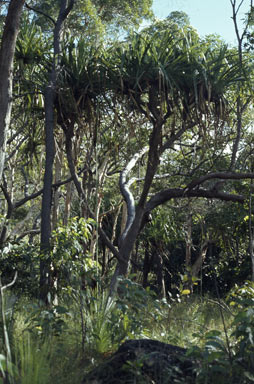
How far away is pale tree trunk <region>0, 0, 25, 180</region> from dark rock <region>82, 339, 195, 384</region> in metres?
2.07

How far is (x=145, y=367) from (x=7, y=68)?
9.66 feet

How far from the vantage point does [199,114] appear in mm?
6430

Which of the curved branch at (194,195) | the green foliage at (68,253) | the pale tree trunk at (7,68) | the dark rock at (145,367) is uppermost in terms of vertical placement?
the pale tree trunk at (7,68)

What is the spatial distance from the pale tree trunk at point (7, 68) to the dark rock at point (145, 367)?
2.07 meters

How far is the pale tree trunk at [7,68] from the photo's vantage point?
4414 mm

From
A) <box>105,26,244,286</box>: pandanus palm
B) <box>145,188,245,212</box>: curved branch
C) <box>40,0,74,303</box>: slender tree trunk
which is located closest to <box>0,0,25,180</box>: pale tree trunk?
<box>105,26,244,286</box>: pandanus palm

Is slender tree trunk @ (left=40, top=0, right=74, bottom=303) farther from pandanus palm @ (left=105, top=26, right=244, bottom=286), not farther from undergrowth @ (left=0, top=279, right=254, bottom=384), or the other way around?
undergrowth @ (left=0, top=279, right=254, bottom=384)

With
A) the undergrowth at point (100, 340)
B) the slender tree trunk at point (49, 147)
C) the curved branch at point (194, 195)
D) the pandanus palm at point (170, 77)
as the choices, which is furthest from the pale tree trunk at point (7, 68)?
the curved branch at point (194, 195)

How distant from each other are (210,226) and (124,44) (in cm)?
558

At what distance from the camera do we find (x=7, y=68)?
450cm

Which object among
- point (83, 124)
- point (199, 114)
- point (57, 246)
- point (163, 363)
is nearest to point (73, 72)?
point (83, 124)

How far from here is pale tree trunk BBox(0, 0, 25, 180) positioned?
14.5 ft

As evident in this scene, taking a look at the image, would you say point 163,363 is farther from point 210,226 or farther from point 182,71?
point 210,226

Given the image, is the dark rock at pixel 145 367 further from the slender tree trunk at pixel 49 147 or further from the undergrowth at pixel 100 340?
the slender tree trunk at pixel 49 147
